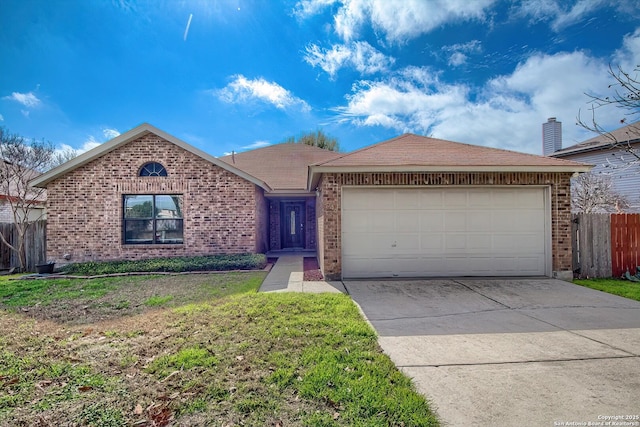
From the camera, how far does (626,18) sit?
22.8 feet

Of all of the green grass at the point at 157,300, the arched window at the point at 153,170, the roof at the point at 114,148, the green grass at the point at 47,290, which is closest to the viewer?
the green grass at the point at 157,300

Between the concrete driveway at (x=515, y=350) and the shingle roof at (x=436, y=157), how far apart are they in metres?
3.01

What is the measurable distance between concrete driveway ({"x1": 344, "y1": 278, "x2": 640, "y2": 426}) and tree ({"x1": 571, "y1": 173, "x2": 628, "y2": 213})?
1077 centimetres

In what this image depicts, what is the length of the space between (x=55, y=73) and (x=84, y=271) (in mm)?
7931

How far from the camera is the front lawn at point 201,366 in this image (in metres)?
2.62

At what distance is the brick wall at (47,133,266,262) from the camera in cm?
1052

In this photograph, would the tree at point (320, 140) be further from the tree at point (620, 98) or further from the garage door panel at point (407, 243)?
the tree at point (620, 98)

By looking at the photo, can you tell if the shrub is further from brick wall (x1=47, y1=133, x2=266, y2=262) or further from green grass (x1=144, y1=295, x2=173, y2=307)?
green grass (x1=144, y1=295, x2=173, y2=307)

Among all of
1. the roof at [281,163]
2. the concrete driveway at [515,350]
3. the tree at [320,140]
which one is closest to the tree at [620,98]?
the concrete driveway at [515,350]

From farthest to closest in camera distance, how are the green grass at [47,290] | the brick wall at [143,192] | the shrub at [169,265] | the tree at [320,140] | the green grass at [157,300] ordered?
the tree at [320,140]
the brick wall at [143,192]
the shrub at [169,265]
the green grass at [47,290]
the green grass at [157,300]

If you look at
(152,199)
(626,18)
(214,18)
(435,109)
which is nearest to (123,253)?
(152,199)

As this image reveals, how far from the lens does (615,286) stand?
7.31 metres

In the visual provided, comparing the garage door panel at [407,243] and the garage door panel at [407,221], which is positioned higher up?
the garage door panel at [407,221]

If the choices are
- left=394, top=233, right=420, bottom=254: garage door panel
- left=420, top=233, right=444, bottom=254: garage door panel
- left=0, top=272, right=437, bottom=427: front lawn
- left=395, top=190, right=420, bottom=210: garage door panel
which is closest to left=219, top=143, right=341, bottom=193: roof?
left=395, top=190, right=420, bottom=210: garage door panel
